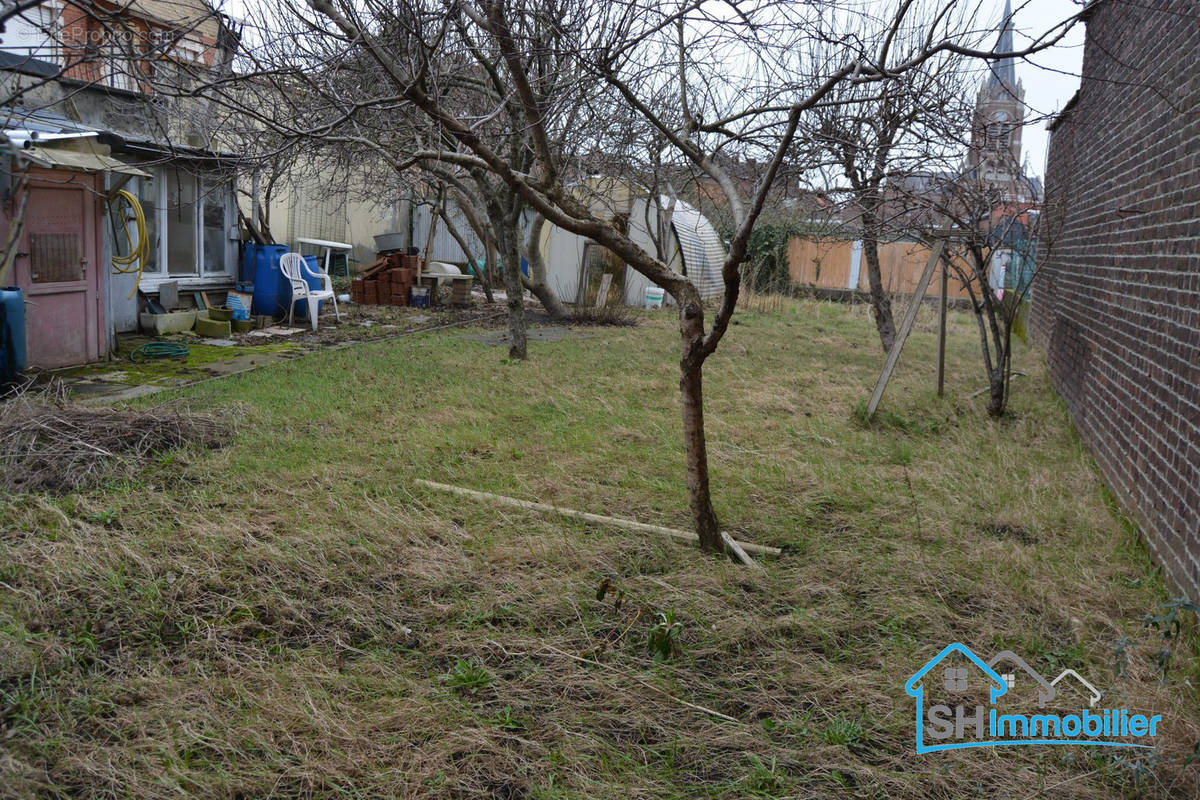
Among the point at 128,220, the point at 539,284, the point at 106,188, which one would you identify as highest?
the point at 106,188

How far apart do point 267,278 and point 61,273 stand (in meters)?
4.34

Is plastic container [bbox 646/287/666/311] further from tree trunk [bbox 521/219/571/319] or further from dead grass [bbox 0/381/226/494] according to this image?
dead grass [bbox 0/381/226/494]

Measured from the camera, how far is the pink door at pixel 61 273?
25.7ft

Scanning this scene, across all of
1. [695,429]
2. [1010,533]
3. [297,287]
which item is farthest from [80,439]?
[297,287]

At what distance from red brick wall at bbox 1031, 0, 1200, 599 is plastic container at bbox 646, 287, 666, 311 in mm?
10664

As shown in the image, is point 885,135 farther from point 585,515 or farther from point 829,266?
point 829,266

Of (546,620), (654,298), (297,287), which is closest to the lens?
(546,620)

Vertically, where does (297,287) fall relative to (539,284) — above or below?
below

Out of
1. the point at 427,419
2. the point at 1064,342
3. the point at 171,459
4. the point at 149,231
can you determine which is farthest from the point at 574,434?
the point at 149,231

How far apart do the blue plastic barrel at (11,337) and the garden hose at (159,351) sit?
2.16 meters

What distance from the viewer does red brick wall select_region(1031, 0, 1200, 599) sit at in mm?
3836

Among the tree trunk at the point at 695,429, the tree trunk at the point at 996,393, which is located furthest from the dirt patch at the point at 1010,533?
the tree trunk at the point at 996,393

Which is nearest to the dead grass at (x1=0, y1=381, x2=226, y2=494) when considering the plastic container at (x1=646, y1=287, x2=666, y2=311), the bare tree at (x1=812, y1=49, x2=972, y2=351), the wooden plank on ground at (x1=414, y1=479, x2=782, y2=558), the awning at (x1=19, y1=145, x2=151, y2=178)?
the wooden plank on ground at (x1=414, y1=479, x2=782, y2=558)

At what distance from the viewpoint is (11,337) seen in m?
6.85
